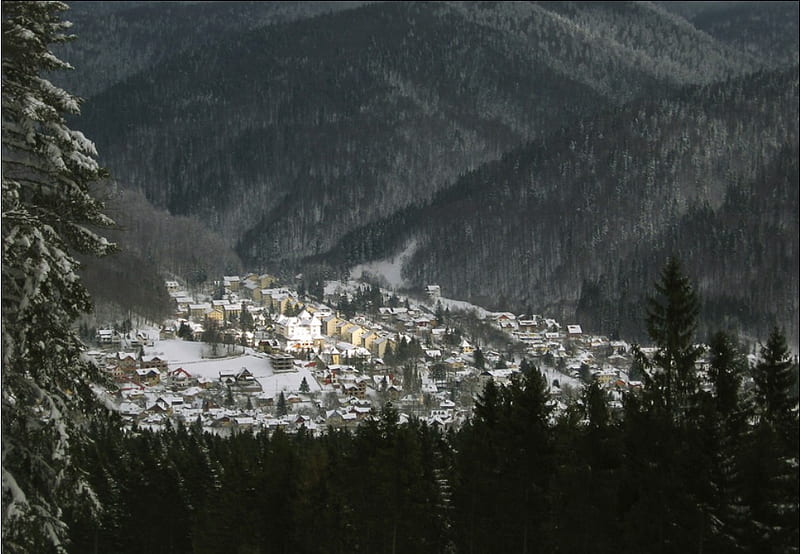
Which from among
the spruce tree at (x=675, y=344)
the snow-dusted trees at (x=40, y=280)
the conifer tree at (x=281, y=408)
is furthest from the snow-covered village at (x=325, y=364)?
the snow-dusted trees at (x=40, y=280)

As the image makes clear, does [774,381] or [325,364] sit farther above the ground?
[325,364]

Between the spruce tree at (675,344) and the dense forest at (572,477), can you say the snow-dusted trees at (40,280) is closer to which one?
the dense forest at (572,477)

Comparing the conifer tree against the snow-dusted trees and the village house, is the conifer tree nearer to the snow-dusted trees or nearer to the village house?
the village house

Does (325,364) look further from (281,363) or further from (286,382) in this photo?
(286,382)

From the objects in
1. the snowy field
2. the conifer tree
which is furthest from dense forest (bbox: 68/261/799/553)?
the snowy field

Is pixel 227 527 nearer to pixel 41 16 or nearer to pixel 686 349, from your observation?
pixel 686 349

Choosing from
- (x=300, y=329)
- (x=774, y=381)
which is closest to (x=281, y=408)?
(x=300, y=329)

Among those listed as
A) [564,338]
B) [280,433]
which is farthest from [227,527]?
[564,338]

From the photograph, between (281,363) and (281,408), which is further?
(281,363)
